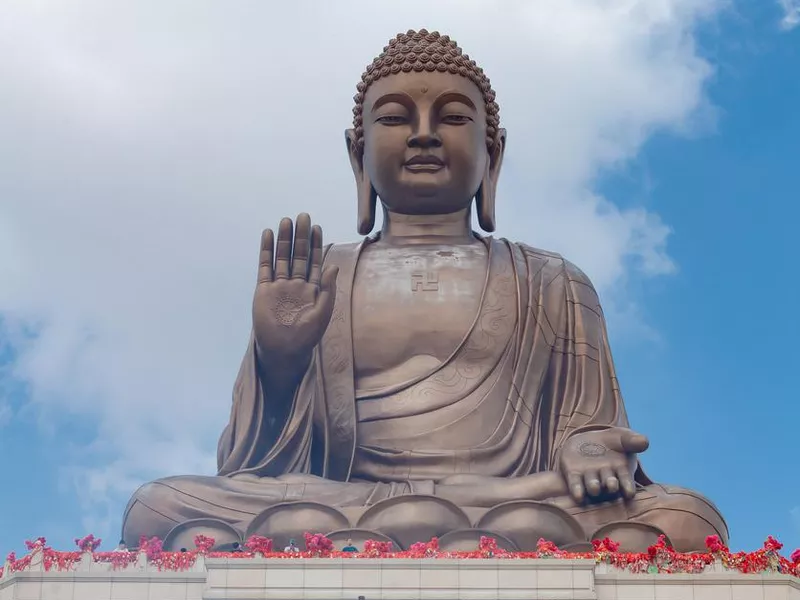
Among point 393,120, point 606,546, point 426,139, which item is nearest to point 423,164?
point 426,139

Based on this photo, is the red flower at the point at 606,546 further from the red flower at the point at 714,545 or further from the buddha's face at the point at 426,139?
the buddha's face at the point at 426,139

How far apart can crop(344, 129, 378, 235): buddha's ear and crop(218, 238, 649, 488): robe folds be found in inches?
36.1

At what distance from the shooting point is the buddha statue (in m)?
13.7

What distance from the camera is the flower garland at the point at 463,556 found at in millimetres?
12172

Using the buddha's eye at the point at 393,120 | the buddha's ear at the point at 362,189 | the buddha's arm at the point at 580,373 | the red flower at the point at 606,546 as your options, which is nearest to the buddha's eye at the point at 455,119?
the buddha's eye at the point at 393,120

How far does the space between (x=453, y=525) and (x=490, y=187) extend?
4.32 meters

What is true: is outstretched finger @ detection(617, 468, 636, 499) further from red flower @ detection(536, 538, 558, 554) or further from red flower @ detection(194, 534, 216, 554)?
red flower @ detection(194, 534, 216, 554)

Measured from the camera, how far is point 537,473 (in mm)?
14352

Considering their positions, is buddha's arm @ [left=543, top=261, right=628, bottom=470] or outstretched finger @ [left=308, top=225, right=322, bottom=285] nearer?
outstretched finger @ [left=308, top=225, right=322, bottom=285]

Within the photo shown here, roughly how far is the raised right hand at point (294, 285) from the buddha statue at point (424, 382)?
0.05 ft

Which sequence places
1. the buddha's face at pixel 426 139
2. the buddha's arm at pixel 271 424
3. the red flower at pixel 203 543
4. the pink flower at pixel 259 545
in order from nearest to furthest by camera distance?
1. the pink flower at pixel 259 545
2. the red flower at pixel 203 543
3. the buddha's arm at pixel 271 424
4. the buddha's face at pixel 426 139

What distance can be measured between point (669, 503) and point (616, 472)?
1.56 feet

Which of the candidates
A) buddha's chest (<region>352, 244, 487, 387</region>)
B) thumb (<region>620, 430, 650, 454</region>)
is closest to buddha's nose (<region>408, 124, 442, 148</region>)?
buddha's chest (<region>352, 244, 487, 387</region>)

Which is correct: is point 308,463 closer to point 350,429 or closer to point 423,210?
point 350,429
